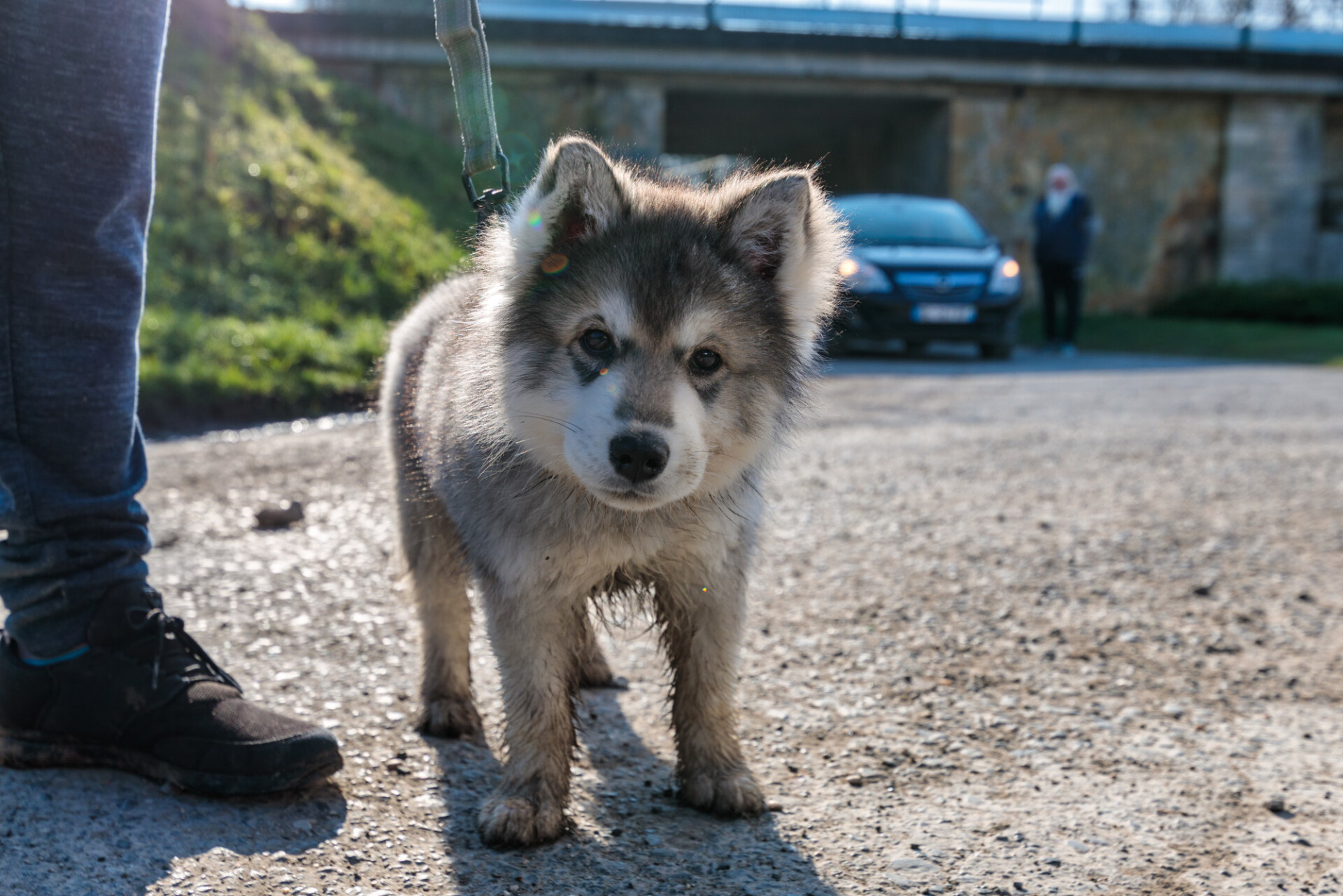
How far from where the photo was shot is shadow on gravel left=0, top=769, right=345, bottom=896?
6.77ft

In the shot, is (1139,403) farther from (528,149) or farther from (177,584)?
(528,149)

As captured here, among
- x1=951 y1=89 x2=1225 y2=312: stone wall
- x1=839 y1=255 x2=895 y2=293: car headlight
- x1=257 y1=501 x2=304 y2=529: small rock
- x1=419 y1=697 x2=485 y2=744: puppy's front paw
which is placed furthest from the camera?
x1=951 y1=89 x2=1225 y2=312: stone wall

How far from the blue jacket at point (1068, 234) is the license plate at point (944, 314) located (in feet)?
9.15

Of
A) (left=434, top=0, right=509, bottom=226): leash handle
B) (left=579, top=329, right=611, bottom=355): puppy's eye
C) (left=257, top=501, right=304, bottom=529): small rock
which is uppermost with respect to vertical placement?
(left=434, top=0, right=509, bottom=226): leash handle

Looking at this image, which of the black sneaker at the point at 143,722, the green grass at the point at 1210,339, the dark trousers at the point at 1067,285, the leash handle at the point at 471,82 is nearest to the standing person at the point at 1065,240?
the dark trousers at the point at 1067,285

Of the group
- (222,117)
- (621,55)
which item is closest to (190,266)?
(222,117)

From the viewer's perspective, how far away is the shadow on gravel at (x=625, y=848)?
7.13 feet

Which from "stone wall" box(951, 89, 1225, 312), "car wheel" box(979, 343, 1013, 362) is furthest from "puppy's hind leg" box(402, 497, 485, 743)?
"stone wall" box(951, 89, 1225, 312)

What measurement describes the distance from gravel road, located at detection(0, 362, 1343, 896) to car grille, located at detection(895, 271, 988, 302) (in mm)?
8015

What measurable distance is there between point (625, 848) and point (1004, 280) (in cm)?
1302

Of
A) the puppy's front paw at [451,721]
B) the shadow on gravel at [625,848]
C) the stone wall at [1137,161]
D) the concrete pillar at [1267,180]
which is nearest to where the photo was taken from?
the shadow on gravel at [625,848]

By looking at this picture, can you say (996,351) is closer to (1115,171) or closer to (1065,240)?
(1065,240)

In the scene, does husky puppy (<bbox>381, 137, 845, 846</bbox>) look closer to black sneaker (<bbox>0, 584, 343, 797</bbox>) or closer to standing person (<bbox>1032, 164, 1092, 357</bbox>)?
black sneaker (<bbox>0, 584, 343, 797</bbox>)

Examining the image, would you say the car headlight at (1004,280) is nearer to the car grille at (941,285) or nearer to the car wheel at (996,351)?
the car grille at (941,285)
